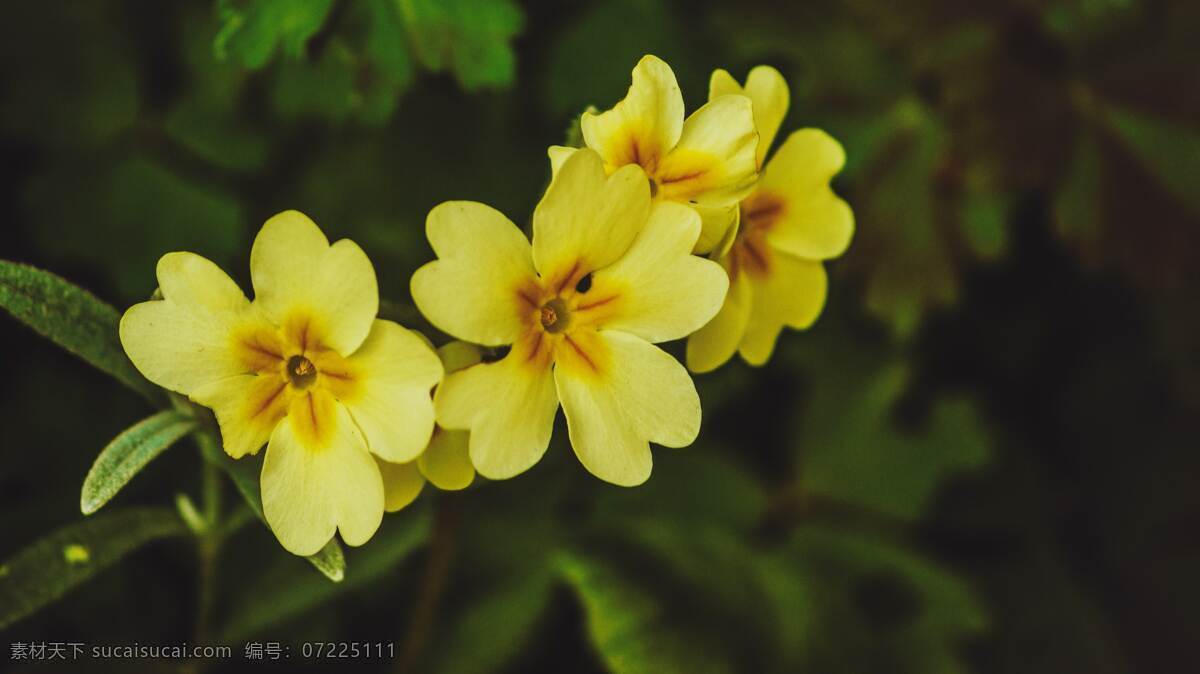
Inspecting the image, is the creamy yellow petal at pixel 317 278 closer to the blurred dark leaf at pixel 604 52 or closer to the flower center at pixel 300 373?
the flower center at pixel 300 373

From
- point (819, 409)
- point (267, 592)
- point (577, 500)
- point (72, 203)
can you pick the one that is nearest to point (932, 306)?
point (819, 409)

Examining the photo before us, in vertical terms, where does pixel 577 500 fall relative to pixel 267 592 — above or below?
below

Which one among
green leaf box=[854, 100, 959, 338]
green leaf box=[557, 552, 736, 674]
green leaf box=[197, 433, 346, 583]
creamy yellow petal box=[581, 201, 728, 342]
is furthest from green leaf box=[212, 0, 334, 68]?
green leaf box=[854, 100, 959, 338]

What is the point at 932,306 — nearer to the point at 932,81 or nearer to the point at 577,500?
the point at 932,81

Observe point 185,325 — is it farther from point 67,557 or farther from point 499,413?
point 67,557

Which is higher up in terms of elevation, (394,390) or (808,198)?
(808,198)

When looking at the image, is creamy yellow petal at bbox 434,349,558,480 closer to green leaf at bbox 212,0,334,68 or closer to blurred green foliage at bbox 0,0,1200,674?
blurred green foliage at bbox 0,0,1200,674

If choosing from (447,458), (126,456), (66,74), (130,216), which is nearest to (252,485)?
(126,456)
